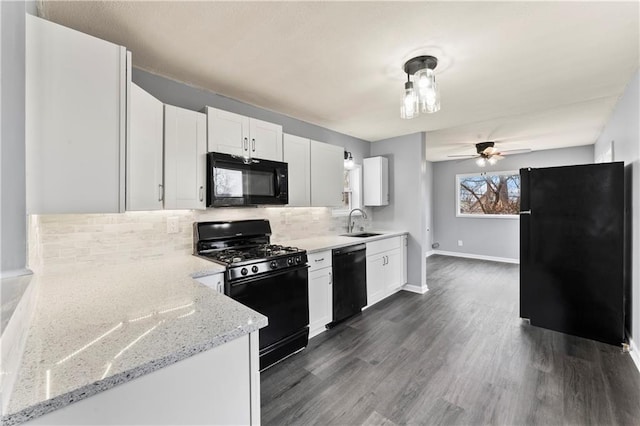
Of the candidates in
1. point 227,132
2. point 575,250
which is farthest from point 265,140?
point 575,250

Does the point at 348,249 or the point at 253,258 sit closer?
the point at 253,258

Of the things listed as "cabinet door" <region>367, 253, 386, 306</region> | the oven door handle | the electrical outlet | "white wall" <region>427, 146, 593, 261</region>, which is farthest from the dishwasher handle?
"white wall" <region>427, 146, 593, 261</region>

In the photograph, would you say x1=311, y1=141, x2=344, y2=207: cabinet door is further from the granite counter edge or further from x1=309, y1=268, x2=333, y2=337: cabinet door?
the granite counter edge

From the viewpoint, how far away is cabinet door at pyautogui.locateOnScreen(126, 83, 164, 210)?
1.59 metres

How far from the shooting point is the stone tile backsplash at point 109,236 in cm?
169

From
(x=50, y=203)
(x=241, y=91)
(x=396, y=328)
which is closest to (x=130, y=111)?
(x=50, y=203)

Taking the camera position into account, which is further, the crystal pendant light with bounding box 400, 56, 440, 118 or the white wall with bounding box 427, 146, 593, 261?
the white wall with bounding box 427, 146, 593, 261

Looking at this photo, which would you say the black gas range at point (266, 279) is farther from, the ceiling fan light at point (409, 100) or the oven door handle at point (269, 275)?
the ceiling fan light at point (409, 100)

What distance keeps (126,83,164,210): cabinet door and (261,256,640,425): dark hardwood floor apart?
5.14 feet

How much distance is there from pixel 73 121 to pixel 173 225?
1107 millimetres

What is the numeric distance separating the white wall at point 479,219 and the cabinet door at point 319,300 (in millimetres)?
5068

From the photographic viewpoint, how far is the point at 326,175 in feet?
10.9

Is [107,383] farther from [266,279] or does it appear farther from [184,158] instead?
[184,158]

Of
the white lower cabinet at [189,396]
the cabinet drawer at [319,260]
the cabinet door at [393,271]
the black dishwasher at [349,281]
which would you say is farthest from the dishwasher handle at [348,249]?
the white lower cabinet at [189,396]
